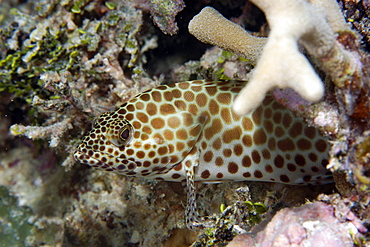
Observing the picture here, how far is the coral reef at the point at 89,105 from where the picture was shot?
3939 millimetres

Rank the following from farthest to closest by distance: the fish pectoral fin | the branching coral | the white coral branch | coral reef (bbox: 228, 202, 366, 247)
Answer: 1. the white coral branch
2. the fish pectoral fin
3. coral reef (bbox: 228, 202, 366, 247)
4. the branching coral

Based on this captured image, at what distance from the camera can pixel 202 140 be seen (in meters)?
3.56

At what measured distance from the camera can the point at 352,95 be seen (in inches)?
83.3

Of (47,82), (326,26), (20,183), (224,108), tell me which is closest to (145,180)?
(224,108)

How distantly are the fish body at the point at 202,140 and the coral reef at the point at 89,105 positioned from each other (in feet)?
1.02

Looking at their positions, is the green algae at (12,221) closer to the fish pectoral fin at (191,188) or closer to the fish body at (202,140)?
the fish body at (202,140)

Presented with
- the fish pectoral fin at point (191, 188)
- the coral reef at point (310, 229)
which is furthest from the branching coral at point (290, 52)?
the fish pectoral fin at point (191, 188)

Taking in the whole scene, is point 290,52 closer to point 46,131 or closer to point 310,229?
point 310,229

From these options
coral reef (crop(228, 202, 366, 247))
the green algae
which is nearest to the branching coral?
coral reef (crop(228, 202, 366, 247))

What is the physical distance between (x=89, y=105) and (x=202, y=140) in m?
1.94

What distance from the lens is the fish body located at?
3.35 meters

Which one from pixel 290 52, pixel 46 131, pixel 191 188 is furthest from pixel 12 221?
pixel 290 52

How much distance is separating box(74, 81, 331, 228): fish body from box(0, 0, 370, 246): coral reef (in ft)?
1.02

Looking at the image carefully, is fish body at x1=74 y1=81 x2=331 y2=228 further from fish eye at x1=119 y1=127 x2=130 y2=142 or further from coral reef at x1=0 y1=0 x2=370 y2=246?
coral reef at x1=0 y1=0 x2=370 y2=246
